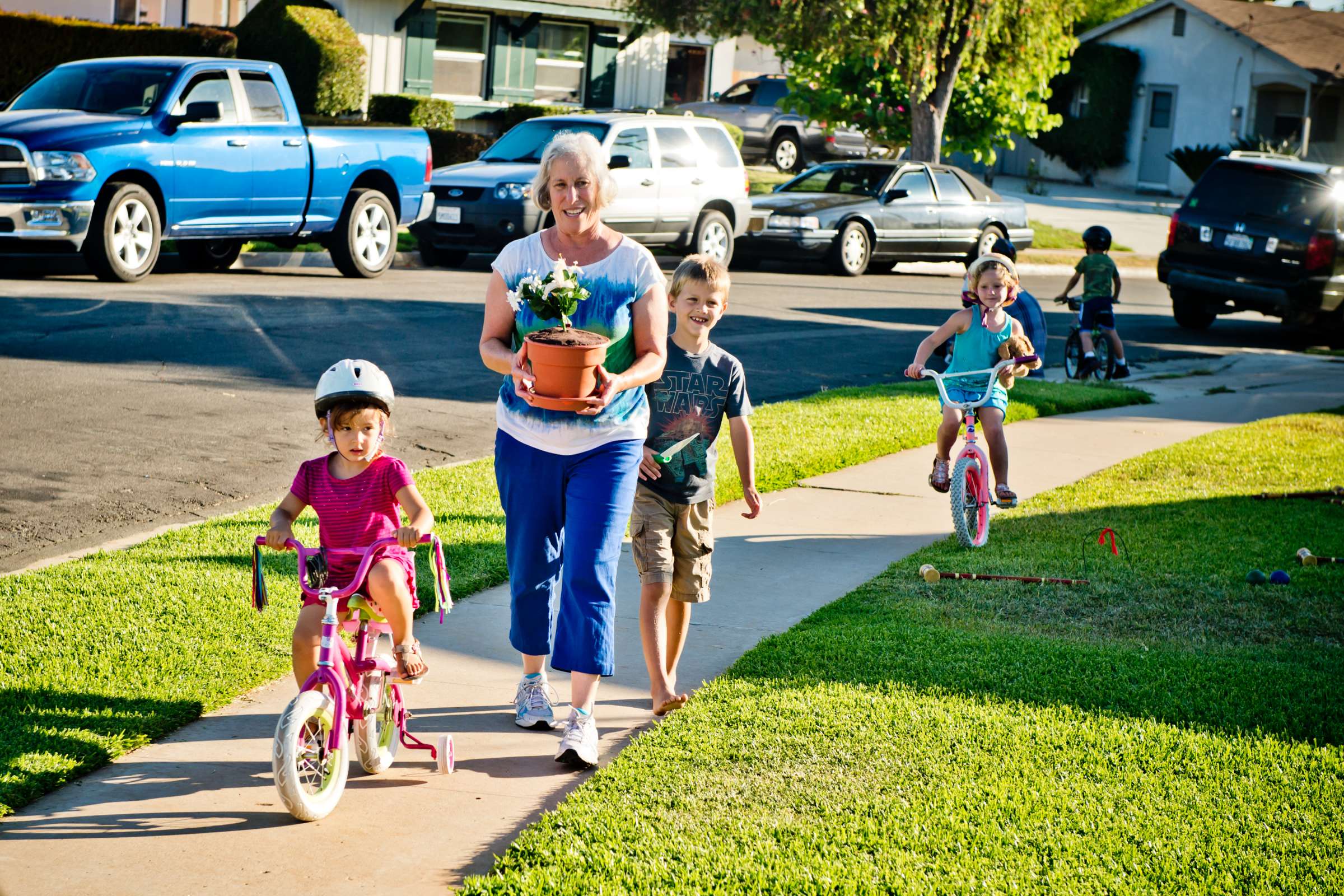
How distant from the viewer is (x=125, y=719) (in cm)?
463

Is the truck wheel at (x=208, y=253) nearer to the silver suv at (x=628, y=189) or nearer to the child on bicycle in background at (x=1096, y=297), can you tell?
the silver suv at (x=628, y=189)

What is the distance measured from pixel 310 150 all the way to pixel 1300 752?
43.1 ft

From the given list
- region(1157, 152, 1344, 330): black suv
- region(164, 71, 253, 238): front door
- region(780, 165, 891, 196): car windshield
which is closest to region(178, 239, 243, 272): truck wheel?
region(164, 71, 253, 238): front door

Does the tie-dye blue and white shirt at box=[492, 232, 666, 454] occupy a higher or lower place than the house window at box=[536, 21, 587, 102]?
lower

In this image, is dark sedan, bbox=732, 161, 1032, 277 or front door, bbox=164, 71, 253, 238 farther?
dark sedan, bbox=732, 161, 1032, 277

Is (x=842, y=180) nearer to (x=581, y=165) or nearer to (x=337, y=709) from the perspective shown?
(x=581, y=165)

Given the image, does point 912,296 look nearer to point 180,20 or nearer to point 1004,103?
point 1004,103

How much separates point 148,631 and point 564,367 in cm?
213

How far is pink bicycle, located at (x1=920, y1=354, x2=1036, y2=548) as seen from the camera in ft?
24.4

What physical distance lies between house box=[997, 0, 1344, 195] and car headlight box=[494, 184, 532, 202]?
35012 mm

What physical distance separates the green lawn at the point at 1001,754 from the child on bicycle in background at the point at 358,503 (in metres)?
0.74

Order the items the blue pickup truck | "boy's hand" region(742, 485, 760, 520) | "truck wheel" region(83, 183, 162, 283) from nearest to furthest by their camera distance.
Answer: "boy's hand" region(742, 485, 760, 520)
the blue pickup truck
"truck wheel" region(83, 183, 162, 283)

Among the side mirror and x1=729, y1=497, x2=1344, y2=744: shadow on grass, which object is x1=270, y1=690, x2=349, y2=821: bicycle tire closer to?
x1=729, y1=497, x2=1344, y2=744: shadow on grass

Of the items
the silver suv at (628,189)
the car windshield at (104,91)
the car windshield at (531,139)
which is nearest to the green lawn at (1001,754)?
the car windshield at (104,91)
